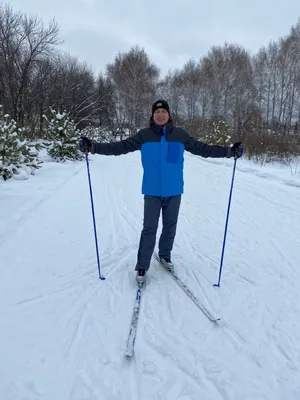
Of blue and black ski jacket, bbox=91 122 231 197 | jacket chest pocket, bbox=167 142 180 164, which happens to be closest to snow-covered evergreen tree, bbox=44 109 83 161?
blue and black ski jacket, bbox=91 122 231 197

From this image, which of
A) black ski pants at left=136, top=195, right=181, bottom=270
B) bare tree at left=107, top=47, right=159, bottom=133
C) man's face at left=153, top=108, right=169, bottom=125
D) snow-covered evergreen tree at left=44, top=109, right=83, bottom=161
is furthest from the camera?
bare tree at left=107, top=47, right=159, bottom=133

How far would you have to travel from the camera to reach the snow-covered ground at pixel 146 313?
6.75ft

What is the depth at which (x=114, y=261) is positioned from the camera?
3.94 m

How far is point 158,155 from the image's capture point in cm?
329

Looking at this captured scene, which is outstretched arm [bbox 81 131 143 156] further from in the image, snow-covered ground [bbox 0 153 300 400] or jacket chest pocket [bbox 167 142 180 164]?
snow-covered ground [bbox 0 153 300 400]

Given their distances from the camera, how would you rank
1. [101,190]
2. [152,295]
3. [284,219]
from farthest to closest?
[101,190] → [284,219] → [152,295]

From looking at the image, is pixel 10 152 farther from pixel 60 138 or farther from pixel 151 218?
pixel 151 218

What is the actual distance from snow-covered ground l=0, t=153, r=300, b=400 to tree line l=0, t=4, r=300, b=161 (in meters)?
13.3

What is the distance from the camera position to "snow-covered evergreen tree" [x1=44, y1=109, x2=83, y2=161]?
15189 millimetres

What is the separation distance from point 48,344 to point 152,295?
1124 millimetres

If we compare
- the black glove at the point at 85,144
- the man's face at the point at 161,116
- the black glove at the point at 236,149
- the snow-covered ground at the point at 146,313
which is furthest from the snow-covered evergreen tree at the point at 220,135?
the black glove at the point at 85,144

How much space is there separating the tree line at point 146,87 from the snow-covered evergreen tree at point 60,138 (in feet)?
17.5

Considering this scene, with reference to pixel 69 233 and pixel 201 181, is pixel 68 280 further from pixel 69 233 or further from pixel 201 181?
pixel 201 181

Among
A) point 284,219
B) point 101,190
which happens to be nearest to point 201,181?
point 101,190
